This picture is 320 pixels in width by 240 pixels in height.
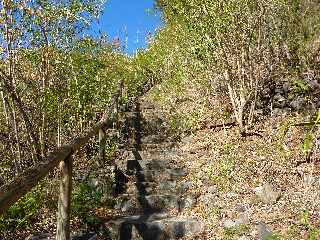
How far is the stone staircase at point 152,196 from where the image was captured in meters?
7.76

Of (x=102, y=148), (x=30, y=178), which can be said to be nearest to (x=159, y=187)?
(x=102, y=148)

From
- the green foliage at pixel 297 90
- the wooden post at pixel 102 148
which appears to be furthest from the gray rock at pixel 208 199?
the green foliage at pixel 297 90

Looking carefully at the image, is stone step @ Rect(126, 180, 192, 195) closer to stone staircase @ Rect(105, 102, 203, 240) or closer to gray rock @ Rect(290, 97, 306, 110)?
stone staircase @ Rect(105, 102, 203, 240)

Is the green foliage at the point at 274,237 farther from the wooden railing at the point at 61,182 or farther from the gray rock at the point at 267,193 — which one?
the wooden railing at the point at 61,182

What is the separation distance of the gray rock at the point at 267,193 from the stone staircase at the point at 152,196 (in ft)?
4.31

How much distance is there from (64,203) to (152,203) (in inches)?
131

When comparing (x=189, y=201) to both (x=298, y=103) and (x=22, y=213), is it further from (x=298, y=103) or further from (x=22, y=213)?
(x=298, y=103)

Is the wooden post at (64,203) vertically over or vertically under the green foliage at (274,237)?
over

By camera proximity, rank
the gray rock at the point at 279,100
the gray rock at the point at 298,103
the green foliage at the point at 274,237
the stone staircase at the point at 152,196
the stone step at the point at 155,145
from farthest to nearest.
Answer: the stone step at the point at 155,145, the gray rock at the point at 279,100, the gray rock at the point at 298,103, the stone staircase at the point at 152,196, the green foliage at the point at 274,237

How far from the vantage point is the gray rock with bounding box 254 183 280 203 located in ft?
28.1

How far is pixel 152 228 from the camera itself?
25.5 ft

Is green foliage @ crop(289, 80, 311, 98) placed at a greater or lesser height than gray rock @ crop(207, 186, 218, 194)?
greater

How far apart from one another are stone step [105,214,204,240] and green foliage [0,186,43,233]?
1.24m

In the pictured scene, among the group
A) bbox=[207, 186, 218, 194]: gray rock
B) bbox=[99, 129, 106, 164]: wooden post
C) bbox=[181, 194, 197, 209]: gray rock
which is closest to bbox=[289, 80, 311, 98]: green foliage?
bbox=[207, 186, 218, 194]: gray rock
